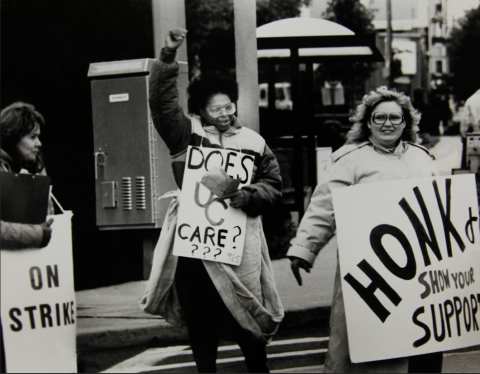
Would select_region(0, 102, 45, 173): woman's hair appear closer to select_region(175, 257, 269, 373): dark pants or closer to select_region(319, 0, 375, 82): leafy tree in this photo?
select_region(175, 257, 269, 373): dark pants

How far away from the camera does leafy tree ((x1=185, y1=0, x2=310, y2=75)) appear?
24.3 feet

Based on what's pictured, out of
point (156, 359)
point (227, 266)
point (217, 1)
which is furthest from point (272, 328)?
point (217, 1)

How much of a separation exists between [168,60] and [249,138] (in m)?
0.79

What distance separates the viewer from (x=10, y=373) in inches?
195

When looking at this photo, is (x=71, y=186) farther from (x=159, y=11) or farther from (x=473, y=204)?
(x=473, y=204)

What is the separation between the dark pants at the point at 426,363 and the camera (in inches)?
209

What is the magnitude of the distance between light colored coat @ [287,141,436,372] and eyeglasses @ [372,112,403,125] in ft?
0.48

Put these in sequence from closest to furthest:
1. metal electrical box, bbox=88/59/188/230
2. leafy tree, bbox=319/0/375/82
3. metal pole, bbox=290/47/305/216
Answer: metal electrical box, bbox=88/59/188/230, leafy tree, bbox=319/0/375/82, metal pole, bbox=290/47/305/216

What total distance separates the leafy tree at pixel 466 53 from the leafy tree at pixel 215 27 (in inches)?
53.9

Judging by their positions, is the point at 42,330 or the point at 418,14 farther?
the point at 418,14

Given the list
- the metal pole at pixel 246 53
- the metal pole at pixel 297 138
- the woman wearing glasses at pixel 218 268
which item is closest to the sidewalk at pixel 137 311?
the metal pole at pixel 297 138

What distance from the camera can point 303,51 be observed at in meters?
8.05

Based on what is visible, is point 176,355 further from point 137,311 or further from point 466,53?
point 466,53

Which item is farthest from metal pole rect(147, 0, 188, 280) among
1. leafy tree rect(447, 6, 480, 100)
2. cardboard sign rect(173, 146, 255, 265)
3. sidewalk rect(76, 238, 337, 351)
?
leafy tree rect(447, 6, 480, 100)
